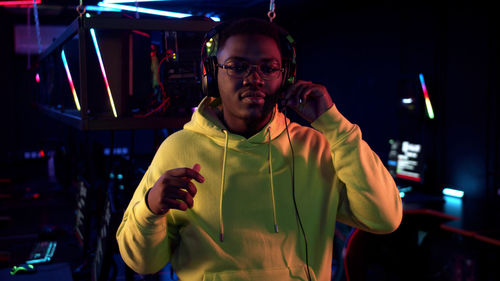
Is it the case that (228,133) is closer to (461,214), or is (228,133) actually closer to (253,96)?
(253,96)

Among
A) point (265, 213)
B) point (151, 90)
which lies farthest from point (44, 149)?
point (265, 213)

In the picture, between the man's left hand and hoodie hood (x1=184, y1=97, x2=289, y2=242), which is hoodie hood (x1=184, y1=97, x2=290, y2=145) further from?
the man's left hand

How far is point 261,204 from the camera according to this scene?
1.07 meters

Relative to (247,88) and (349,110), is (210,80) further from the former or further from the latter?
(349,110)

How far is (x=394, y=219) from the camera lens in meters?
1.05

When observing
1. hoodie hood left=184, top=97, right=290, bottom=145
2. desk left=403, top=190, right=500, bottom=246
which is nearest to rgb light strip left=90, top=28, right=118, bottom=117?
hoodie hood left=184, top=97, right=290, bottom=145

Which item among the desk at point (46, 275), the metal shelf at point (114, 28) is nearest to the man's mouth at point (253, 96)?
the metal shelf at point (114, 28)

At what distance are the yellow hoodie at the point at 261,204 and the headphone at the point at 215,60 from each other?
0.29 ft

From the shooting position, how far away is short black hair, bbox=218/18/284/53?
107cm

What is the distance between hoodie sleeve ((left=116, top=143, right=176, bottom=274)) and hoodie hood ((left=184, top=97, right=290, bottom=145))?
0.14 metres

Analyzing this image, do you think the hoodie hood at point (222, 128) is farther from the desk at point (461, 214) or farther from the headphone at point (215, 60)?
the desk at point (461, 214)

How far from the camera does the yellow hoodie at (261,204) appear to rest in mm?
1030

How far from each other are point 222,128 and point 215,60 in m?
0.17

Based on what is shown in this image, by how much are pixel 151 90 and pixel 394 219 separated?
110cm
